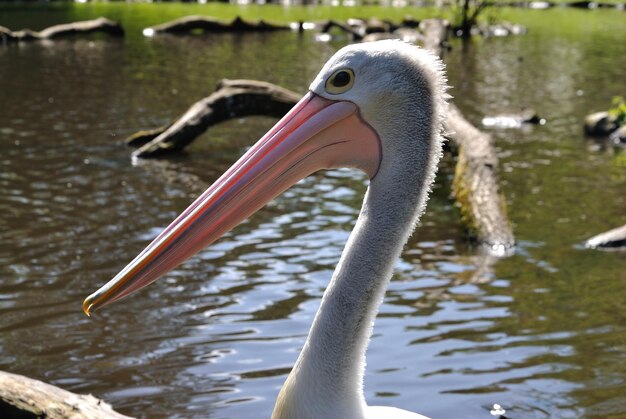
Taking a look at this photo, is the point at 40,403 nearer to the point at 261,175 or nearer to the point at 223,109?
the point at 261,175

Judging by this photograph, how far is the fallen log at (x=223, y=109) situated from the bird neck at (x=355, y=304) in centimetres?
730

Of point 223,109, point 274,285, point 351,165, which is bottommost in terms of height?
point 274,285

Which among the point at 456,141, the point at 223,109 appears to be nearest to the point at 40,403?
the point at 223,109

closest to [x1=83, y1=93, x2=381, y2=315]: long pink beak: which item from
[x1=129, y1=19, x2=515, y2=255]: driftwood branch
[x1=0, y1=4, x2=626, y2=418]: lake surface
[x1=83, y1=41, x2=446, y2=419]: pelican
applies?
[x1=83, y1=41, x2=446, y2=419]: pelican

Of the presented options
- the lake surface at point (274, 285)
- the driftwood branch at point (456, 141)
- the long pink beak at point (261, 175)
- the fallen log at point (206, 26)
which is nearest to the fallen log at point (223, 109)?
the driftwood branch at point (456, 141)

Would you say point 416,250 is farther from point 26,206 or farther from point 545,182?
point 26,206

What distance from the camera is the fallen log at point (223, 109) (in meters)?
10.0

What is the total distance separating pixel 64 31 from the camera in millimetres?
23328

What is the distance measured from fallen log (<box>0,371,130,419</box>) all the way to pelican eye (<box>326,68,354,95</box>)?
5.45ft

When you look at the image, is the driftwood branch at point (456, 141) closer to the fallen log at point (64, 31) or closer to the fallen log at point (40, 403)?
the fallen log at point (40, 403)

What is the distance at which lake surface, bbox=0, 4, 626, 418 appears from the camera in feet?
15.9

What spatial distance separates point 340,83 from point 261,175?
1.26ft

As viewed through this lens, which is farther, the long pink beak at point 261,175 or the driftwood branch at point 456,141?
the driftwood branch at point 456,141

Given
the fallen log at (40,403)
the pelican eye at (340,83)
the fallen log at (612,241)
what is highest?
the pelican eye at (340,83)
